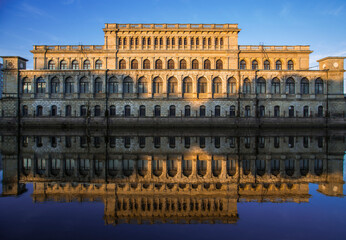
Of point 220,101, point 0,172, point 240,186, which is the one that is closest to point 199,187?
point 240,186

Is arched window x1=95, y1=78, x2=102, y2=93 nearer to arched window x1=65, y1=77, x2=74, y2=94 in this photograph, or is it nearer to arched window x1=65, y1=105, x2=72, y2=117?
arched window x1=65, y1=77, x2=74, y2=94

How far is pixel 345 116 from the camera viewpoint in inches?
1946

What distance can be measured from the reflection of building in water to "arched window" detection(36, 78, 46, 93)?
3429 centimetres

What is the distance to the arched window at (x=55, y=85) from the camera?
4962 cm

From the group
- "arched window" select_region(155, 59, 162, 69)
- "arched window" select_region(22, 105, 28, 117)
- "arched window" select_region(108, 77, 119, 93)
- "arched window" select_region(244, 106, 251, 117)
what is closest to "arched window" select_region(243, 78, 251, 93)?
"arched window" select_region(244, 106, 251, 117)

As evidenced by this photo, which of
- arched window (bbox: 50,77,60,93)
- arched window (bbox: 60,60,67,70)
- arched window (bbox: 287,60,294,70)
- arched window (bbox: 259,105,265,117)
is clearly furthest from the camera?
A: arched window (bbox: 287,60,294,70)

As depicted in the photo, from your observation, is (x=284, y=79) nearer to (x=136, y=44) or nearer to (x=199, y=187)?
(x=136, y=44)

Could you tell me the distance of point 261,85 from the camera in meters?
50.2

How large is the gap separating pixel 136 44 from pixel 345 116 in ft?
146

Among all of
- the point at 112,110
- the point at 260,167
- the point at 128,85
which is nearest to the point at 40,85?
the point at 112,110

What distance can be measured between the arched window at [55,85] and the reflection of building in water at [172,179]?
33556 mm

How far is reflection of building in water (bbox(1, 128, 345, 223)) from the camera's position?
8.48 meters

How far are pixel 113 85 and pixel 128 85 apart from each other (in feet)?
9.27

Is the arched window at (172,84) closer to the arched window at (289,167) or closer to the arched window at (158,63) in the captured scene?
the arched window at (158,63)
